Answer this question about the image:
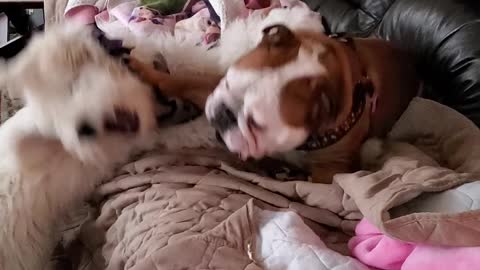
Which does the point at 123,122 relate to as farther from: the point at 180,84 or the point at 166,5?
the point at 166,5

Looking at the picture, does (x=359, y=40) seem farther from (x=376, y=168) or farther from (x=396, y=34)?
(x=376, y=168)

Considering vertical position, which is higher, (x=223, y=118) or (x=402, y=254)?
(x=223, y=118)

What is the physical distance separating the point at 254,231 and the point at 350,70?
333mm

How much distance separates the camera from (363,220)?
1.06 meters

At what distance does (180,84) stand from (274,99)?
26 cm

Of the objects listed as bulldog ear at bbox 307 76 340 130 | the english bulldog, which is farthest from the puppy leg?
bulldog ear at bbox 307 76 340 130

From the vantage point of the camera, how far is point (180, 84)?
1.28 metres

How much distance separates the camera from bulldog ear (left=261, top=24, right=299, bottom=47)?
1.15m

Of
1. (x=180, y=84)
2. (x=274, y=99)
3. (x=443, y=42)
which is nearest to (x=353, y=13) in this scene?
(x=443, y=42)

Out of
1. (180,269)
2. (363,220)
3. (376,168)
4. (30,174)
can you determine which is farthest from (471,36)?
(30,174)

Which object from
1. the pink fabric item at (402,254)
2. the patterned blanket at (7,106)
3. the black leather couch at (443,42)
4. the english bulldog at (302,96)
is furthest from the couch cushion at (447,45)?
the patterned blanket at (7,106)

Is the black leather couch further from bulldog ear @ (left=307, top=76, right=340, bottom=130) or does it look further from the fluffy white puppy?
the fluffy white puppy

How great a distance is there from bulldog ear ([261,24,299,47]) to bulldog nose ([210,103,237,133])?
136 mm

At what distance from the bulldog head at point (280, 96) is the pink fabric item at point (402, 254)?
0.61 feet
